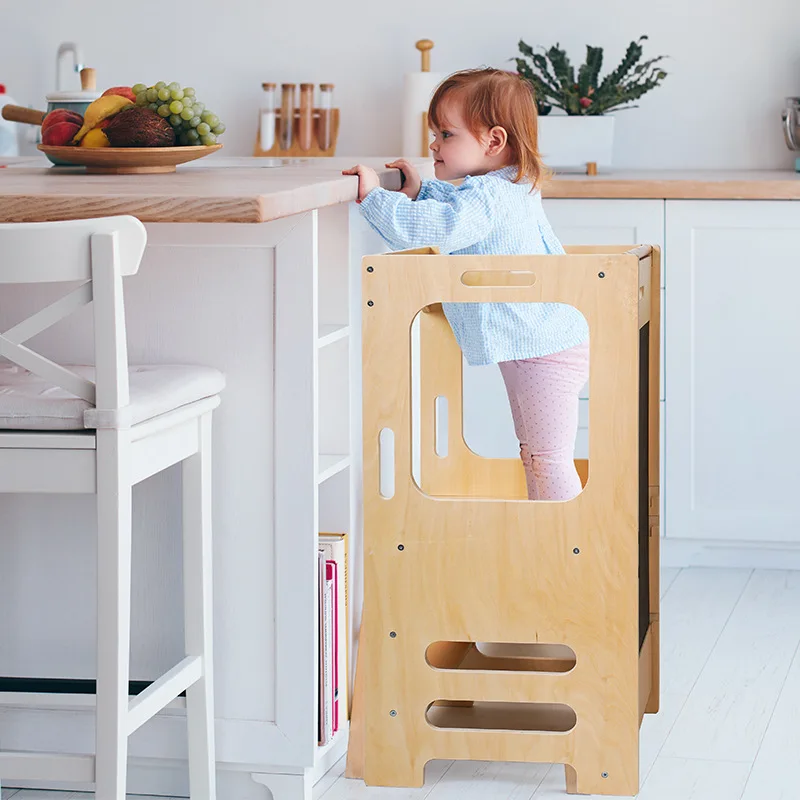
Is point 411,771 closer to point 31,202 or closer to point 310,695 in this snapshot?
point 310,695

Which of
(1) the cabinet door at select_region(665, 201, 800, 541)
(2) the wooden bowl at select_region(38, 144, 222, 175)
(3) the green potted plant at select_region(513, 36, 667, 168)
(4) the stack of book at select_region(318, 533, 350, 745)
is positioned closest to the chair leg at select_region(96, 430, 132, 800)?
(4) the stack of book at select_region(318, 533, 350, 745)

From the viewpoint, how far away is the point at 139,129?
2012 mm

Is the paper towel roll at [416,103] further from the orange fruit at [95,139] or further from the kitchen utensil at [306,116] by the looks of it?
the orange fruit at [95,139]

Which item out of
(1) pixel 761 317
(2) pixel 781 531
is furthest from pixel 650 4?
(2) pixel 781 531

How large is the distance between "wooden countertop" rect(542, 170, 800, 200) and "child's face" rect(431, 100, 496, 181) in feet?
2.98

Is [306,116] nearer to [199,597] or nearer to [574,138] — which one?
[574,138]

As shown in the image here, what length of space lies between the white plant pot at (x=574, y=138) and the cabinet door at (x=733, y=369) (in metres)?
0.38

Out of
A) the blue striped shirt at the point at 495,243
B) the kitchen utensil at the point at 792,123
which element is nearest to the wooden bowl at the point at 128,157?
the blue striped shirt at the point at 495,243

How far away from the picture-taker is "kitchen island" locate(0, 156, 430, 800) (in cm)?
188

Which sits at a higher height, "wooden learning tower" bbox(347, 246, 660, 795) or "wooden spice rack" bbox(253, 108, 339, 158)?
"wooden spice rack" bbox(253, 108, 339, 158)

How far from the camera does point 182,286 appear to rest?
191cm

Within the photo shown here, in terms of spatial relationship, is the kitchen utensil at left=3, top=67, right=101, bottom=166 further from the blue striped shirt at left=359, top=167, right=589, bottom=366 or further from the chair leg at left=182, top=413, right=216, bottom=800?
the chair leg at left=182, top=413, right=216, bottom=800

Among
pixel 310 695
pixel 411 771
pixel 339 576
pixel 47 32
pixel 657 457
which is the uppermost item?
pixel 47 32

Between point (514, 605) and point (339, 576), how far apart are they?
10.6 inches
